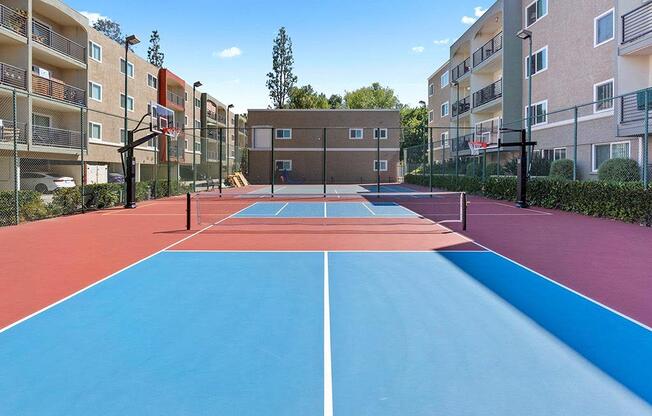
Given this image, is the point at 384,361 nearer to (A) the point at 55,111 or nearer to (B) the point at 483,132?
(B) the point at 483,132

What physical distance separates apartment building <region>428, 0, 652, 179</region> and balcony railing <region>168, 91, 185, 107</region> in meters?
29.4

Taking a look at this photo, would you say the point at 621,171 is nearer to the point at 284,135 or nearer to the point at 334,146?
the point at 334,146

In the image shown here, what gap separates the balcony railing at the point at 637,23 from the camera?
2103 centimetres

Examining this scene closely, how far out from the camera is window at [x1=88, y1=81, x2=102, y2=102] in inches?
1392

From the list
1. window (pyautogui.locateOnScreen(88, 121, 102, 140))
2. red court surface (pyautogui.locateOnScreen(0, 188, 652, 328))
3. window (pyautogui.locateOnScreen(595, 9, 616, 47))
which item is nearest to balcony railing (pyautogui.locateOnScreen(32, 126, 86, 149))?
window (pyautogui.locateOnScreen(88, 121, 102, 140))

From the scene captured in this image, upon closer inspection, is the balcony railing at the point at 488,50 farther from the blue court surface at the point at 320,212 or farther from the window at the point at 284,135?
the window at the point at 284,135

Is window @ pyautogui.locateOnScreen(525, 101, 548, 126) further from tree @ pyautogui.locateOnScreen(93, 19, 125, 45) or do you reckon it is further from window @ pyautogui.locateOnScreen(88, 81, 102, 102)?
tree @ pyautogui.locateOnScreen(93, 19, 125, 45)

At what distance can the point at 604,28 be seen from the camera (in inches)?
965

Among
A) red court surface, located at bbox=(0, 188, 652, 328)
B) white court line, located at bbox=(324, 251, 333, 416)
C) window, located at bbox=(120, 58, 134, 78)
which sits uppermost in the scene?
window, located at bbox=(120, 58, 134, 78)

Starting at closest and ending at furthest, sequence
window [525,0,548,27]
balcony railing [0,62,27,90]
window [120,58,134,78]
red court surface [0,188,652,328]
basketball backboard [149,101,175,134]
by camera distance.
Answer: red court surface [0,188,652,328]
balcony railing [0,62,27,90]
basketball backboard [149,101,175,134]
window [525,0,548,27]
window [120,58,134,78]

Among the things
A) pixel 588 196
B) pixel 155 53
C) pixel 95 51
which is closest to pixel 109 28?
pixel 155 53

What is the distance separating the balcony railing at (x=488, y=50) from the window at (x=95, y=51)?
1111 inches

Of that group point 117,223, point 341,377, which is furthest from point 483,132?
point 341,377

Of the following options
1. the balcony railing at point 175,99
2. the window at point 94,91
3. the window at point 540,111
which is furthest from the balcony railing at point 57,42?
the window at point 540,111
